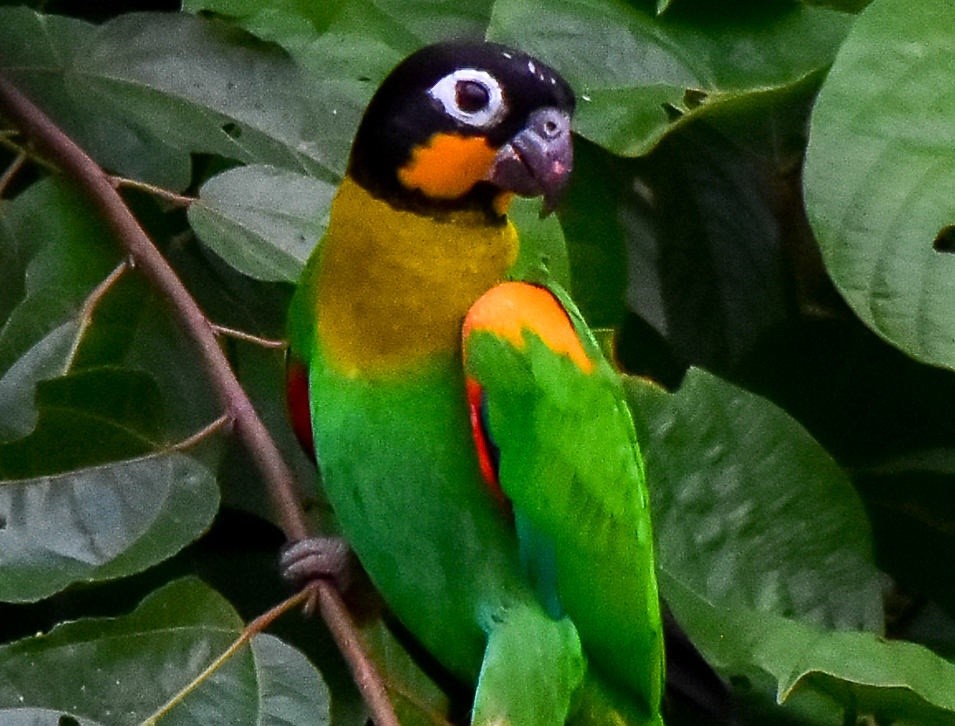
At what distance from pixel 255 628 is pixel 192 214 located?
0.37m

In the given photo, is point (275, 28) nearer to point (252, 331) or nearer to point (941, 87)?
point (252, 331)

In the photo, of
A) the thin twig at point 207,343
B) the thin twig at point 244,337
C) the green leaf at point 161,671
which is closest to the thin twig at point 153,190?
the thin twig at point 207,343

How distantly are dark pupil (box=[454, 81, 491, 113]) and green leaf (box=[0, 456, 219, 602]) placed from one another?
0.33 metres

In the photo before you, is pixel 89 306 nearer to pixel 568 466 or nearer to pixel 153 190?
pixel 153 190

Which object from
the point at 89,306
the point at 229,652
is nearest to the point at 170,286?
the point at 89,306

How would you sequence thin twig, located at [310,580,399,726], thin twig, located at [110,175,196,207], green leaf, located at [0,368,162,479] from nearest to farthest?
thin twig, located at [310,580,399,726], green leaf, located at [0,368,162,479], thin twig, located at [110,175,196,207]

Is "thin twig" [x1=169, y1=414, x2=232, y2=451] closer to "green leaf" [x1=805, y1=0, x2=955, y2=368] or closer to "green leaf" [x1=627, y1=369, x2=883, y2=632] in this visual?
"green leaf" [x1=627, y1=369, x2=883, y2=632]

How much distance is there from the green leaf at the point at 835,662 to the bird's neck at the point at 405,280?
1.01 ft

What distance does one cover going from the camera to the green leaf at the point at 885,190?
1.07m

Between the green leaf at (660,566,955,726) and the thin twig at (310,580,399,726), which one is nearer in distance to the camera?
the thin twig at (310,580,399,726)

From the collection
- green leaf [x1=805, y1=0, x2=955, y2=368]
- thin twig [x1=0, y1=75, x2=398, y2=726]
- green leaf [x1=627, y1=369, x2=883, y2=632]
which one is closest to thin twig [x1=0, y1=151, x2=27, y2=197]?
thin twig [x1=0, y1=75, x2=398, y2=726]

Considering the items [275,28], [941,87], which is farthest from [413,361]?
[941,87]

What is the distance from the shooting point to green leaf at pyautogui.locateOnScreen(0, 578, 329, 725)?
0.95m

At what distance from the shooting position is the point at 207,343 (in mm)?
1024
